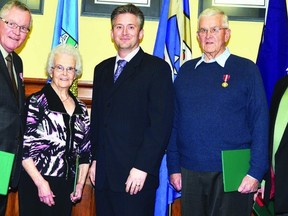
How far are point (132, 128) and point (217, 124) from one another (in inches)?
21.7

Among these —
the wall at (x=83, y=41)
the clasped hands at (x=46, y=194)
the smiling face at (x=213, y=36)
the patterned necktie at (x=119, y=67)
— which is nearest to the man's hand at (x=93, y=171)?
the clasped hands at (x=46, y=194)

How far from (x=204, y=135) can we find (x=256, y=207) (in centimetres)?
72

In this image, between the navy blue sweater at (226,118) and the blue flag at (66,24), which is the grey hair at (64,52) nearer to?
the blue flag at (66,24)

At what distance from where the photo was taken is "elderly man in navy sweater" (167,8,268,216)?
263 centimetres

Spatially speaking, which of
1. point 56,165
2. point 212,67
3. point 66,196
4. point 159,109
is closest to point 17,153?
point 56,165

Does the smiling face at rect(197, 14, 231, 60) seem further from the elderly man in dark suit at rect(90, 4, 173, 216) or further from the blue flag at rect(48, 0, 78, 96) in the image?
the blue flag at rect(48, 0, 78, 96)

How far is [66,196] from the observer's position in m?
2.68

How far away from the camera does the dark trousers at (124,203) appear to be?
2.53 metres

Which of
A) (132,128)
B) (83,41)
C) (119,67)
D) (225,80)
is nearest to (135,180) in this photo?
(132,128)

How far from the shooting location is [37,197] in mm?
2588

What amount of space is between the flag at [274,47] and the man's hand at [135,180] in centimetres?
142

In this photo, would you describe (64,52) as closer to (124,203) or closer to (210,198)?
(124,203)

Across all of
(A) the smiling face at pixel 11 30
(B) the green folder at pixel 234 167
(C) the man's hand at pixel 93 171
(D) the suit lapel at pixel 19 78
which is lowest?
(C) the man's hand at pixel 93 171

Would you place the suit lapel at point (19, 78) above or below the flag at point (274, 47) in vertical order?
below
